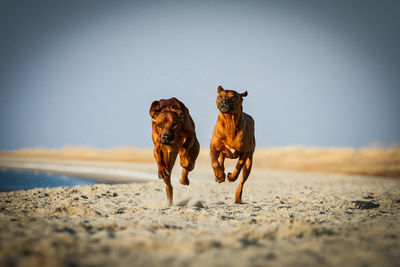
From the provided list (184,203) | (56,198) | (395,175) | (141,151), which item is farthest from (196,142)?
(141,151)

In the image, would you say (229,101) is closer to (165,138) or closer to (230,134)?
(230,134)

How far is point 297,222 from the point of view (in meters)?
5.48

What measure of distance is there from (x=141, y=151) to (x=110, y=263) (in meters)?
53.0

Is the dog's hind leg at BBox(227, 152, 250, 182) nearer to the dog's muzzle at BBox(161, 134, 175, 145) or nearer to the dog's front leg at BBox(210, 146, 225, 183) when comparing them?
the dog's front leg at BBox(210, 146, 225, 183)

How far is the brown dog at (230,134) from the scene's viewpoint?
22.9 ft

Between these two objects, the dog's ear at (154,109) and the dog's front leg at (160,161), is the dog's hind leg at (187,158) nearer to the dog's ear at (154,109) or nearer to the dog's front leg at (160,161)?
the dog's front leg at (160,161)

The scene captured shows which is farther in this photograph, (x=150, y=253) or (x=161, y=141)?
(x=161, y=141)

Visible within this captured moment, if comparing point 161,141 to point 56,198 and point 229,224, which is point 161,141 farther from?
point 56,198

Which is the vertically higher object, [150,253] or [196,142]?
[196,142]

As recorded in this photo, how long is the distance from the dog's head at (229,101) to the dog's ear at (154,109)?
1.24 m

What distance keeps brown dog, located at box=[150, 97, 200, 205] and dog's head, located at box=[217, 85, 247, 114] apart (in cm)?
81

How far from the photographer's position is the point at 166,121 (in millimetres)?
6480

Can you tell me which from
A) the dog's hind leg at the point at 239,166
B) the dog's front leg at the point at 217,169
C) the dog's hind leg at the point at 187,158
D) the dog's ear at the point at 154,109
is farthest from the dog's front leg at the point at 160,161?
the dog's hind leg at the point at 239,166

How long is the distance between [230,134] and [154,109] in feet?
5.58
